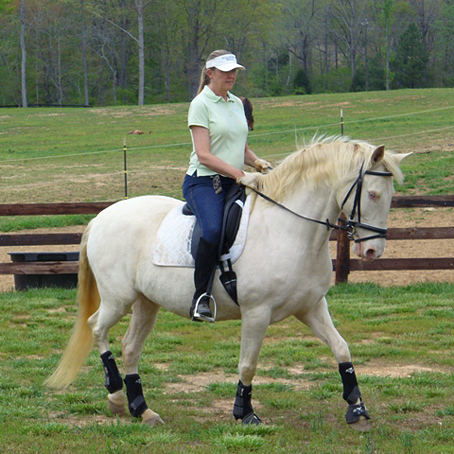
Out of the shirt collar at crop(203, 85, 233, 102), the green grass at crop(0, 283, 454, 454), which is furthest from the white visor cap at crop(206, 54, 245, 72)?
the green grass at crop(0, 283, 454, 454)

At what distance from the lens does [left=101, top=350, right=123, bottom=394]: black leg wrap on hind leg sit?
5.32 meters

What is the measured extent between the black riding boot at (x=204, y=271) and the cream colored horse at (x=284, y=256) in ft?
0.36

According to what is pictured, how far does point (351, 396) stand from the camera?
4.83m

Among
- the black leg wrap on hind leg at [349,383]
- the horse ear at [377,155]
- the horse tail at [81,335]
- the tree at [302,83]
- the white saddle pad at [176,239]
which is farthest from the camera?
the tree at [302,83]

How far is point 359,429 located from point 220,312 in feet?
4.20

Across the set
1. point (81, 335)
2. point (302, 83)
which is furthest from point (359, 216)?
point (302, 83)

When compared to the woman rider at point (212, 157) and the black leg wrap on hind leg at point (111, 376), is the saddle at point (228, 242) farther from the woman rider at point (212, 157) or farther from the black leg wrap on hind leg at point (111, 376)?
the black leg wrap on hind leg at point (111, 376)

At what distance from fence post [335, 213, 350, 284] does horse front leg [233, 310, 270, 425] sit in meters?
5.27

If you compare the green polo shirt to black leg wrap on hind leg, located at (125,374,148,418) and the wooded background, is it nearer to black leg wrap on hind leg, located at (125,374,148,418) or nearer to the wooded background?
black leg wrap on hind leg, located at (125,374,148,418)

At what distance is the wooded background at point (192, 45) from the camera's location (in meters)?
61.9

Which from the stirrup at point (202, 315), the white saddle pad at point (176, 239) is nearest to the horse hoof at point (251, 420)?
the stirrup at point (202, 315)

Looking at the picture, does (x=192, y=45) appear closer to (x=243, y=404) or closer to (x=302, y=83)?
(x=302, y=83)

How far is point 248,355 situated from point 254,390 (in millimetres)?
1172

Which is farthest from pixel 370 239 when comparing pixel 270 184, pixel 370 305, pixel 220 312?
pixel 370 305
